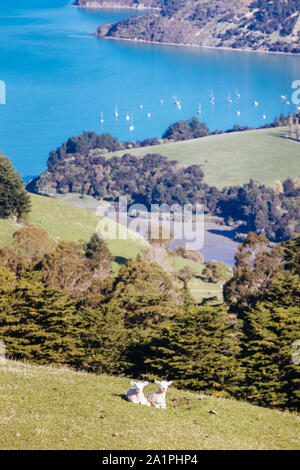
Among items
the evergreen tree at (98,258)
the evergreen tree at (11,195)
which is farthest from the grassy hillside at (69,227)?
the evergreen tree at (98,258)

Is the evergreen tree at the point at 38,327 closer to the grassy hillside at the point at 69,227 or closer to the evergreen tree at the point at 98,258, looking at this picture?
the evergreen tree at the point at 98,258

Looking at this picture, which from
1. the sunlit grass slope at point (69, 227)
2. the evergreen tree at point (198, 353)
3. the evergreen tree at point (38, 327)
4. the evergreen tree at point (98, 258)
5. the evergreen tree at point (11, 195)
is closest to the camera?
the evergreen tree at point (198, 353)

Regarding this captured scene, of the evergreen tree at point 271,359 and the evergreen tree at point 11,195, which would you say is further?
the evergreen tree at point 11,195

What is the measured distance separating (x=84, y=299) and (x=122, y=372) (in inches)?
598

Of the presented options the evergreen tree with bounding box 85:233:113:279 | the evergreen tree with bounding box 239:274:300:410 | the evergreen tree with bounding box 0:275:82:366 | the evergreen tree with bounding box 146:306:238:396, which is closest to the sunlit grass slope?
the evergreen tree with bounding box 85:233:113:279

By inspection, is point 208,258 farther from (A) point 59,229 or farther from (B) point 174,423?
(B) point 174,423

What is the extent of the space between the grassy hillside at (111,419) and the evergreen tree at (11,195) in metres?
54.3

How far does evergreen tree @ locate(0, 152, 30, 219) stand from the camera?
246 ft

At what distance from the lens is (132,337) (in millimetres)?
35438

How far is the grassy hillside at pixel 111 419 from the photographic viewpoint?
625 inches

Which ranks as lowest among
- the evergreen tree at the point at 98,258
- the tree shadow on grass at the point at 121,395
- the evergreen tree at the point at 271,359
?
the evergreen tree at the point at 98,258

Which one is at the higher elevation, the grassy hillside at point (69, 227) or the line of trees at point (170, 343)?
the line of trees at point (170, 343)

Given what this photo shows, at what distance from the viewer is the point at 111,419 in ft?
57.8

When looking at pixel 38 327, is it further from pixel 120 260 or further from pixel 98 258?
pixel 120 260
